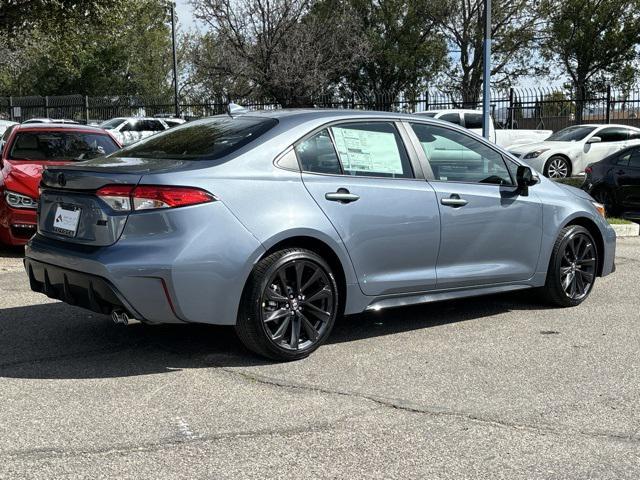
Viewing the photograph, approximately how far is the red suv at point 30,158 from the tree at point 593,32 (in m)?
34.5

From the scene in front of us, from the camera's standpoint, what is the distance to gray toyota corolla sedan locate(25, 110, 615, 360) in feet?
14.5

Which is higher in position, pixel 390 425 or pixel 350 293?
pixel 350 293

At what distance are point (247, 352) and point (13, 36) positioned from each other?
43.9 ft

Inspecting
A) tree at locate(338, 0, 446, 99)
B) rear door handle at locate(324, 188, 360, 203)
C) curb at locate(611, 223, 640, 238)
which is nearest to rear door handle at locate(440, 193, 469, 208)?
rear door handle at locate(324, 188, 360, 203)

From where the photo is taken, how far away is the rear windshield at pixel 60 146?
31.2ft

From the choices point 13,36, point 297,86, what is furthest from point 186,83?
point 13,36

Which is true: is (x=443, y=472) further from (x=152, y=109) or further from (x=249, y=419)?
(x=152, y=109)

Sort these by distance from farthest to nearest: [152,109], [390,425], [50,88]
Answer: [50,88]
[152,109]
[390,425]

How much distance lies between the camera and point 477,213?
225 inches

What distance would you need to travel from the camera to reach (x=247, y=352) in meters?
5.07

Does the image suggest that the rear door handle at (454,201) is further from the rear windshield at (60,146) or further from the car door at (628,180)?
Result: the car door at (628,180)

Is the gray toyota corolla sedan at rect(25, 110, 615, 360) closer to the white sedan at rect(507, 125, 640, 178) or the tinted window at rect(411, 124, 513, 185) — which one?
the tinted window at rect(411, 124, 513, 185)

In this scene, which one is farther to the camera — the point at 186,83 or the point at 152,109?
the point at 186,83

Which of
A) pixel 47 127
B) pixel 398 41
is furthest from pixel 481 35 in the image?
pixel 47 127
